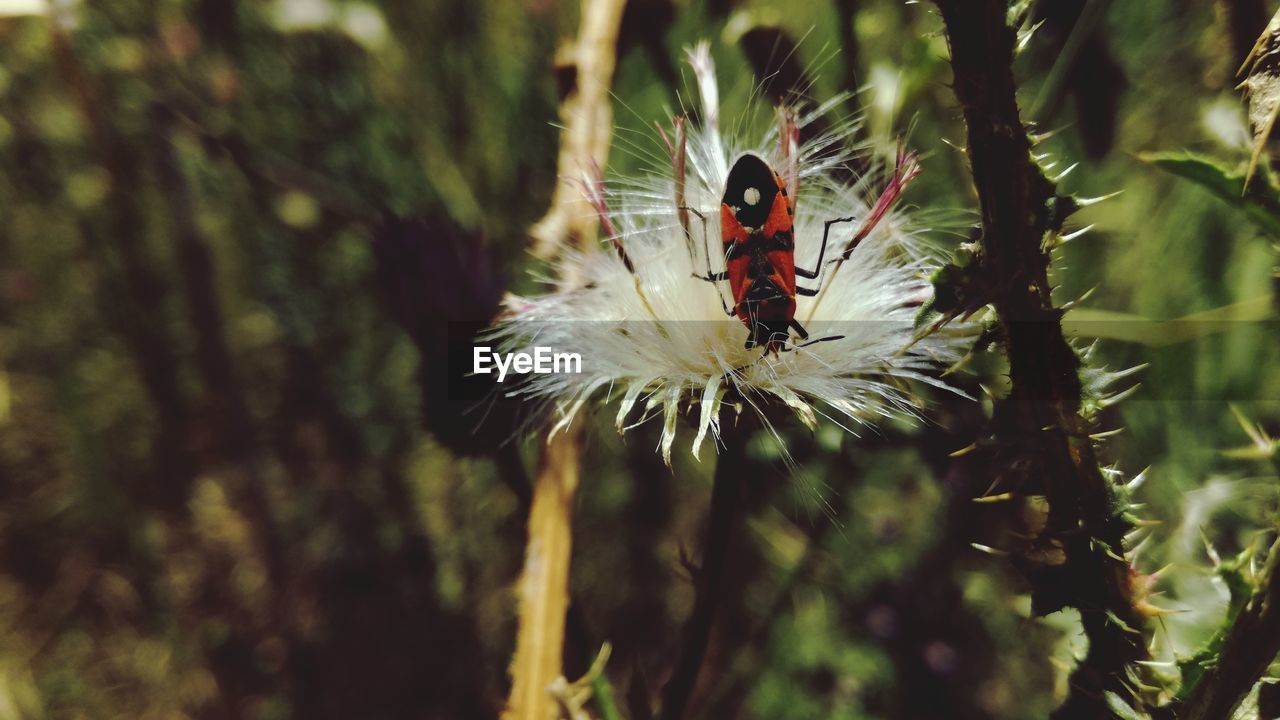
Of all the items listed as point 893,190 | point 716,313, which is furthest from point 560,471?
point 893,190

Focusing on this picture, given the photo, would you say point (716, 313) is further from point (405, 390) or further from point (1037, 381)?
point (405, 390)

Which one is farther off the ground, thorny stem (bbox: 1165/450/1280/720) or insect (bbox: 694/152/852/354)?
insect (bbox: 694/152/852/354)

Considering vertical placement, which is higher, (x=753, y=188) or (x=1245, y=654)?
(x=753, y=188)

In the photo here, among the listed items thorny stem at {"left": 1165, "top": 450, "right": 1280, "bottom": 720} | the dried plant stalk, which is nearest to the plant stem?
the dried plant stalk

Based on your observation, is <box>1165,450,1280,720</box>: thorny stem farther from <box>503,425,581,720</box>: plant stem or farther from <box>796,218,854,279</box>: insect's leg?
<box>503,425,581,720</box>: plant stem

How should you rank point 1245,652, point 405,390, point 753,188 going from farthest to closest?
point 405,390, point 753,188, point 1245,652

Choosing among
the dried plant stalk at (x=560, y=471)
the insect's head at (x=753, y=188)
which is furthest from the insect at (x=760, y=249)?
the dried plant stalk at (x=560, y=471)
